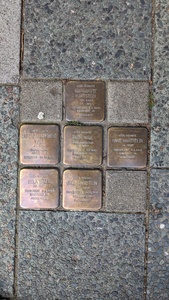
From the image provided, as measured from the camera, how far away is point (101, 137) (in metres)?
2.60

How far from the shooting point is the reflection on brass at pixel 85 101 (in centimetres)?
258

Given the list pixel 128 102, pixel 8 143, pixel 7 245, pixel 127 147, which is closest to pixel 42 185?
pixel 8 143

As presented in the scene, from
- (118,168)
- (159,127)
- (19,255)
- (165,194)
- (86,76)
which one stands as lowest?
(19,255)

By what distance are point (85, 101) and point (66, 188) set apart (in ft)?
2.34

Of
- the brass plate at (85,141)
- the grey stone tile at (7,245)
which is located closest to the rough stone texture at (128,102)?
the brass plate at (85,141)

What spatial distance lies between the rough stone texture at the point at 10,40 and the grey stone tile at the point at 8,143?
121 millimetres

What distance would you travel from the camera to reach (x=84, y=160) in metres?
2.61

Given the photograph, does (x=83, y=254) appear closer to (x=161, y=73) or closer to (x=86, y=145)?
(x=86, y=145)

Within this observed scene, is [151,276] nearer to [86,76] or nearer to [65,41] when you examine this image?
[86,76]

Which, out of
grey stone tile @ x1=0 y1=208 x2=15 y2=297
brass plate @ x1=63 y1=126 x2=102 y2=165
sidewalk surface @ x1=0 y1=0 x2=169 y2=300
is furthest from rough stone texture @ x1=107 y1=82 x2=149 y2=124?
grey stone tile @ x1=0 y1=208 x2=15 y2=297

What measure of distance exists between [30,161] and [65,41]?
1.01 metres

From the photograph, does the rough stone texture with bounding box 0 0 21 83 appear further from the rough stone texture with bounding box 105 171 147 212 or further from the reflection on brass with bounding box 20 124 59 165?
the rough stone texture with bounding box 105 171 147 212

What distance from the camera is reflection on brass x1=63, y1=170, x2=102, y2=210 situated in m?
2.60

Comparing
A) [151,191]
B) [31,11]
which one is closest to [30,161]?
[151,191]
